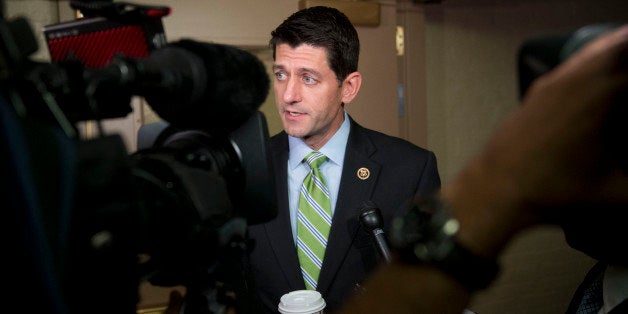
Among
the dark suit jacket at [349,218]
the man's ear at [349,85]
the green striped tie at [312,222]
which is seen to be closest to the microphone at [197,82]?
the dark suit jacket at [349,218]

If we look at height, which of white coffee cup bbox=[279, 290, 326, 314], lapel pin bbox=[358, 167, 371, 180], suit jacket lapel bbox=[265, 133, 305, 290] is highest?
lapel pin bbox=[358, 167, 371, 180]

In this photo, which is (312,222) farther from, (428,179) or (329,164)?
(428,179)

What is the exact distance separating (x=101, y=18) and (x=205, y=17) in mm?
1319

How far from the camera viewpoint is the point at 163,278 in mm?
535

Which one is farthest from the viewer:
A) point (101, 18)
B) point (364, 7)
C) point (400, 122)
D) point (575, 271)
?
point (575, 271)

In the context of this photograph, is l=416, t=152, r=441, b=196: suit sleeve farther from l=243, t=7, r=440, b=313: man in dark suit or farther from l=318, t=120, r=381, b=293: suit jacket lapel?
l=318, t=120, r=381, b=293: suit jacket lapel

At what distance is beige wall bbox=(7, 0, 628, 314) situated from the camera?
184 centimetres

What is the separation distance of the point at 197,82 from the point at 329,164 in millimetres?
899

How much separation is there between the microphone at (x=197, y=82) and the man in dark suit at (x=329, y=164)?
70 centimetres

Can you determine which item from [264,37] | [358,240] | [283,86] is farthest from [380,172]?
[264,37]

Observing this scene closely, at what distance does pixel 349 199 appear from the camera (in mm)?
1299

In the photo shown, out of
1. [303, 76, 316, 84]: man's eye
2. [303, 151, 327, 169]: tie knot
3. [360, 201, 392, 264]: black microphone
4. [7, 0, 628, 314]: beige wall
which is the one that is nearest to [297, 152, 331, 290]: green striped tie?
[303, 151, 327, 169]: tie knot

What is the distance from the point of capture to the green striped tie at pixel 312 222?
4.10 feet

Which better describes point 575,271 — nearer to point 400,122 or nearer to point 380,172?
point 400,122
